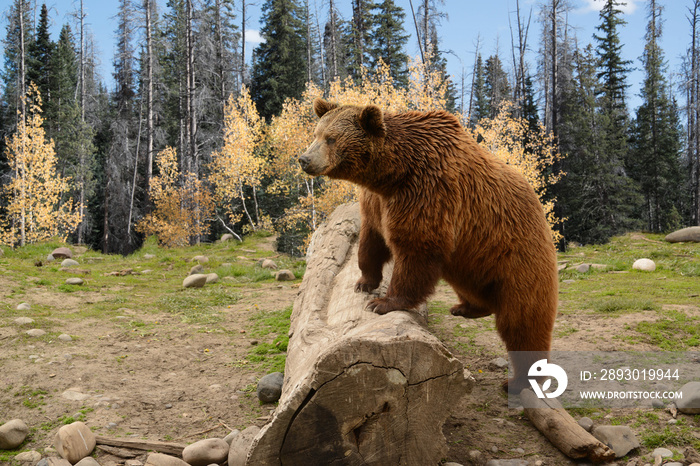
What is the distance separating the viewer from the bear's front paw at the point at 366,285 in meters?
3.79

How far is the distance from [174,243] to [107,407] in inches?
712

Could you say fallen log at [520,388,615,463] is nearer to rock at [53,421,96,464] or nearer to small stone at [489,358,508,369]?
small stone at [489,358,508,369]

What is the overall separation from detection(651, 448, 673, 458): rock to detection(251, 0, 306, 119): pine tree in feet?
101

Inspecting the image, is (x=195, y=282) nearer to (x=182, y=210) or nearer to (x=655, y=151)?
(x=182, y=210)

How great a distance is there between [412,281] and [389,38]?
107 feet

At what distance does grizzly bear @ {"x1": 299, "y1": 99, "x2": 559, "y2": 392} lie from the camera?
311 centimetres

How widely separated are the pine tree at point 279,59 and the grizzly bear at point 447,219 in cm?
2943

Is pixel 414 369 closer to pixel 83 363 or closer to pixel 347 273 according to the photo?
pixel 347 273

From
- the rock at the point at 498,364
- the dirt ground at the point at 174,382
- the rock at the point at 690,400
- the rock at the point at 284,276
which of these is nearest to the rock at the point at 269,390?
the dirt ground at the point at 174,382

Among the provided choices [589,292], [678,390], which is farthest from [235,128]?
[678,390]

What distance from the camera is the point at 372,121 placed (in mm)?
3207

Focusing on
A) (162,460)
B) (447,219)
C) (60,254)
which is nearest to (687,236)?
(447,219)

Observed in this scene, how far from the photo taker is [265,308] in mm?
7195

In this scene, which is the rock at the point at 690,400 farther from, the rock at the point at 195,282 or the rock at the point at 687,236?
the rock at the point at 687,236
